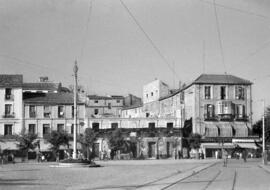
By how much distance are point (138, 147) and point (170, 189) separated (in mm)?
58640

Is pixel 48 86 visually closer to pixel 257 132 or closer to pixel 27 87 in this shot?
pixel 27 87

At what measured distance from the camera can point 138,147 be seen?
81312 millimetres

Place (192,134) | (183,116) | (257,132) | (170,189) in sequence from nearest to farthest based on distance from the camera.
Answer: (170,189) < (192,134) < (183,116) < (257,132)

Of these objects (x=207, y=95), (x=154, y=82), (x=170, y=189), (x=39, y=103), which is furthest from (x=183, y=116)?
(x=170, y=189)

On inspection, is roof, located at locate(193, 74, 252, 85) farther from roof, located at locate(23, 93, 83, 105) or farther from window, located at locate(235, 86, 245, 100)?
roof, located at locate(23, 93, 83, 105)

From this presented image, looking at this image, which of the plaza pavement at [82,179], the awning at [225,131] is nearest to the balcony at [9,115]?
the awning at [225,131]

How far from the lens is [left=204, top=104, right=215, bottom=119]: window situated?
274ft

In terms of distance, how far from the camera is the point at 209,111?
276 feet

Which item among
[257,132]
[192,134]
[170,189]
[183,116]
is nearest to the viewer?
[170,189]

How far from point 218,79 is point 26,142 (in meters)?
30.4

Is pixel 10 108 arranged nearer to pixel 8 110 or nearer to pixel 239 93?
pixel 8 110

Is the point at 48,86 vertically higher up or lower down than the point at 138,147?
higher up

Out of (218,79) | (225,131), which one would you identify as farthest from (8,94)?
(225,131)

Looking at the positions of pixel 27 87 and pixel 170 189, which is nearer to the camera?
pixel 170 189
